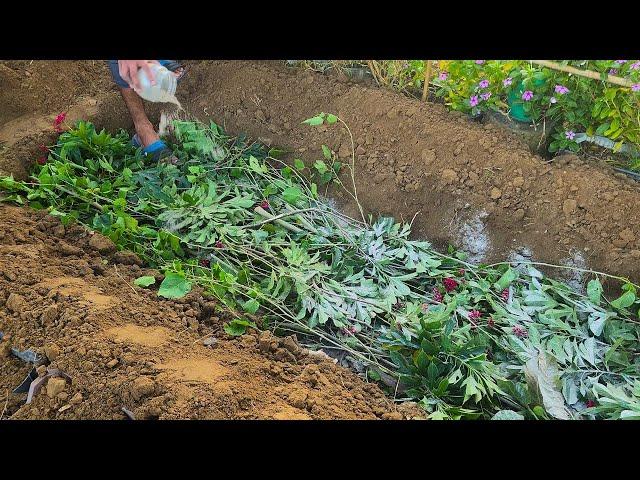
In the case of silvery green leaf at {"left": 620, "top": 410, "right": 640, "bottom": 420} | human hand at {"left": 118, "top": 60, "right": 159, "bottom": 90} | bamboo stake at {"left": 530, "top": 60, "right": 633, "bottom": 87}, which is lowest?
silvery green leaf at {"left": 620, "top": 410, "right": 640, "bottom": 420}

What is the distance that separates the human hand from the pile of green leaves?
0.45m

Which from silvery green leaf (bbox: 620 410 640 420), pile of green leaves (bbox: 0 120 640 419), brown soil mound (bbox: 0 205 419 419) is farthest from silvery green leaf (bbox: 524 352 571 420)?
brown soil mound (bbox: 0 205 419 419)

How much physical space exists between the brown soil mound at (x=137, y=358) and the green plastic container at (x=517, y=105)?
4.80ft

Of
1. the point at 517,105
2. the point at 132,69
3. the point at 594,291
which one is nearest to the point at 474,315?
the point at 594,291

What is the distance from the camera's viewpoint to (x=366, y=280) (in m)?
1.94

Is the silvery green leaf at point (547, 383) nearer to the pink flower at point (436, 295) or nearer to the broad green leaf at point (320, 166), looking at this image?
the pink flower at point (436, 295)

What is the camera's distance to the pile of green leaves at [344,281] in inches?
61.2

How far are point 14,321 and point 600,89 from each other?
90.0 inches

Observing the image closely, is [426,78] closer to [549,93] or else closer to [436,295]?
[549,93]

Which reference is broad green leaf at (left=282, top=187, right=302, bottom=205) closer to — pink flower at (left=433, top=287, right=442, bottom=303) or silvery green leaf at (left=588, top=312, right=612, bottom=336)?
pink flower at (left=433, top=287, right=442, bottom=303)

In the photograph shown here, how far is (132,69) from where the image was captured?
1.92 meters

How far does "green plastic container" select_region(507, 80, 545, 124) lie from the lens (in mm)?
2216

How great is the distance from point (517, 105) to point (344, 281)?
1.15 meters
